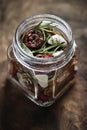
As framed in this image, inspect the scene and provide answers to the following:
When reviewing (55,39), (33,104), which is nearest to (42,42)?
(55,39)

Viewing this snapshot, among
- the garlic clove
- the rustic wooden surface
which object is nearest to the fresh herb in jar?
the garlic clove

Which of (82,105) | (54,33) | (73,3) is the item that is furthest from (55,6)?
(82,105)

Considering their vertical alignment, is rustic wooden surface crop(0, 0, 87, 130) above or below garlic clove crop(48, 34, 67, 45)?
below

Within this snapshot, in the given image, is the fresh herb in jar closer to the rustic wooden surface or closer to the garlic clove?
the garlic clove

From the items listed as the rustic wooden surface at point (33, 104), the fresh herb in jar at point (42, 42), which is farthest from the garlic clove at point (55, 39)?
the rustic wooden surface at point (33, 104)

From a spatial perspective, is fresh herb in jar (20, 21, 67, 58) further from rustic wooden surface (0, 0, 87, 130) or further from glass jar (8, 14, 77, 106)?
rustic wooden surface (0, 0, 87, 130)

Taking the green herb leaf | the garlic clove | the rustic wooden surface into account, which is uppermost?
the green herb leaf
